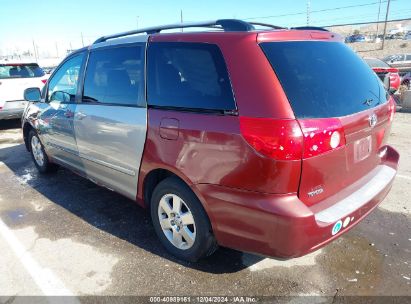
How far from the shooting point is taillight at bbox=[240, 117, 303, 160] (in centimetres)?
219

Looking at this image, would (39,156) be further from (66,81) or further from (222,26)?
(222,26)

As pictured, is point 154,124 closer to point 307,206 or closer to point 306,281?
point 307,206

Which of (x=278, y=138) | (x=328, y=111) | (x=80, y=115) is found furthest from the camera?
(x=80, y=115)

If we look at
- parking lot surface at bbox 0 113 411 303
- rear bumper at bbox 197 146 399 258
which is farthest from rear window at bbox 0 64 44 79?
rear bumper at bbox 197 146 399 258

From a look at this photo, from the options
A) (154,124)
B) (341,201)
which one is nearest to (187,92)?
(154,124)

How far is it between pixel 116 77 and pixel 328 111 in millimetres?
2061

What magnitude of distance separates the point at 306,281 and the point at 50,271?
6.85 ft

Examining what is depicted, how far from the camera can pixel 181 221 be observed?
2975 mm

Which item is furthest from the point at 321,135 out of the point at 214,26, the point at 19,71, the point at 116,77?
the point at 19,71

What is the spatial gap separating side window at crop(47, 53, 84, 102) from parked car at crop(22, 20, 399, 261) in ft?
2.77

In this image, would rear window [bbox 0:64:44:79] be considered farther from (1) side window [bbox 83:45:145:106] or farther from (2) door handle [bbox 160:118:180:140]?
(2) door handle [bbox 160:118:180:140]

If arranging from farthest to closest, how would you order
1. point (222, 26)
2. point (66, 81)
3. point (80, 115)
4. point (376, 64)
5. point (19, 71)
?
point (376, 64)
point (19, 71)
point (66, 81)
point (80, 115)
point (222, 26)

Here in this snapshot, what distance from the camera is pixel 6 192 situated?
16.2 feet

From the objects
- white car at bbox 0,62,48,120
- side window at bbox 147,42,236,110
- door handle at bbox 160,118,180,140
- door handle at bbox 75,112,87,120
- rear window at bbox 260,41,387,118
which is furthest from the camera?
white car at bbox 0,62,48,120
